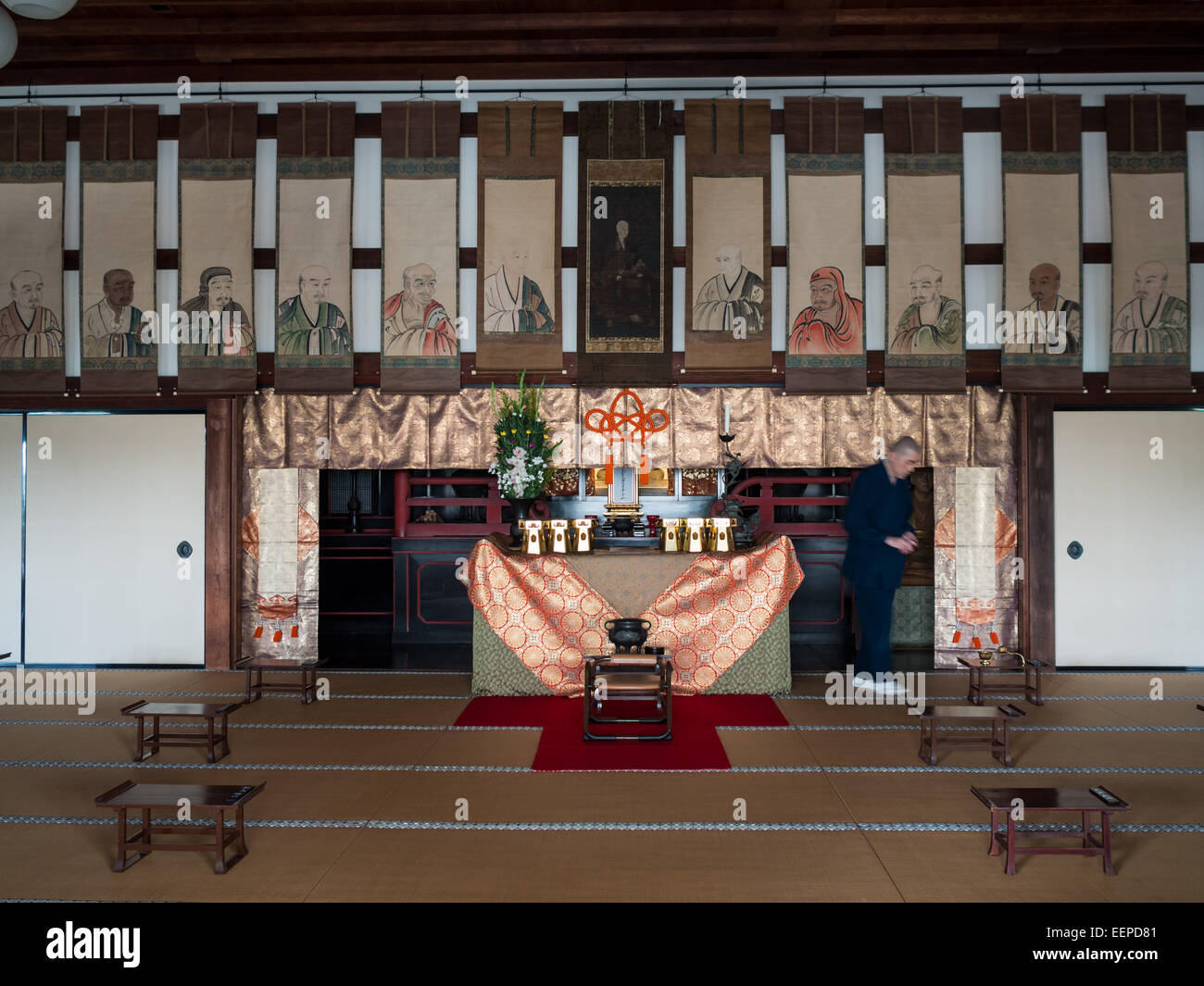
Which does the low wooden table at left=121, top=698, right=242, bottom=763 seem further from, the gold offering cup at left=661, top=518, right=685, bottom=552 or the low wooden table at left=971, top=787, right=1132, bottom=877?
the low wooden table at left=971, top=787, right=1132, bottom=877

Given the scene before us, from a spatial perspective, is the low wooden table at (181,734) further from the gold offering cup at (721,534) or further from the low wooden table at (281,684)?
the gold offering cup at (721,534)

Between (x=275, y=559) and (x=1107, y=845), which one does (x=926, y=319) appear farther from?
(x=275, y=559)

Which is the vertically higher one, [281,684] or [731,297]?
[731,297]

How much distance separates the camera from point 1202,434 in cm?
613

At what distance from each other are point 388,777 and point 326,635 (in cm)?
406

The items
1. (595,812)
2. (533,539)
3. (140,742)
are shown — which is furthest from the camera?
(533,539)

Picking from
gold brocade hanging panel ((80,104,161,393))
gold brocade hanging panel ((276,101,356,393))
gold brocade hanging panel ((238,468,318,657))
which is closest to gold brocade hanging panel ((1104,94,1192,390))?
gold brocade hanging panel ((276,101,356,393))

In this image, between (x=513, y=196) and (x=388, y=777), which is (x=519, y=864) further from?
(x=513, y=196)

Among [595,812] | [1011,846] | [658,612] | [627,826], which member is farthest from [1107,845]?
[658,612]

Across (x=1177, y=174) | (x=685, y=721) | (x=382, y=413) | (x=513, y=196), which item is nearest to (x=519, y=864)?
(x=685, y=721)

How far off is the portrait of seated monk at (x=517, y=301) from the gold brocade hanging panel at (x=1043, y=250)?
138 inches

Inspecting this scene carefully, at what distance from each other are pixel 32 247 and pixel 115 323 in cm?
89

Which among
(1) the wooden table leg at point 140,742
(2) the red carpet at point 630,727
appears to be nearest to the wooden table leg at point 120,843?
(1) the wooden table leg at point 140,742

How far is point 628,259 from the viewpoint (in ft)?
20.3
